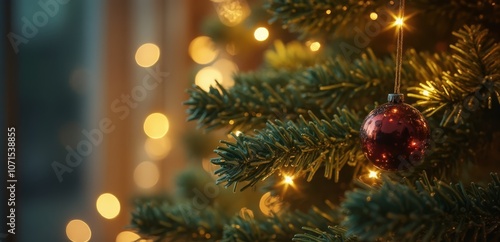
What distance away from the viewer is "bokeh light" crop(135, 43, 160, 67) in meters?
1.80

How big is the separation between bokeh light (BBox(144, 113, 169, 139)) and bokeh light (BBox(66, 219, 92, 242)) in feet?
1.35

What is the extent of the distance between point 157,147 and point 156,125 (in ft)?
0.30

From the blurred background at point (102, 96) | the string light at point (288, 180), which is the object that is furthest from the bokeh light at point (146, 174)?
the string light at point (288, 180)

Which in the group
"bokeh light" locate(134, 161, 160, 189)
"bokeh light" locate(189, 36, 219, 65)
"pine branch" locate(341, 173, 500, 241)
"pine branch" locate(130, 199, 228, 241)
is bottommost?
"pine branch" locate(341, 173, 500, 241)

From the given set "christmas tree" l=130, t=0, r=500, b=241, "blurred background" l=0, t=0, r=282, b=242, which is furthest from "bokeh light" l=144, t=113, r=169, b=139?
"christmas tree" l=130, t=0, r=500, b=241

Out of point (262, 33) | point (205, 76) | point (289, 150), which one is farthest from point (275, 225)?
point (205, 76)

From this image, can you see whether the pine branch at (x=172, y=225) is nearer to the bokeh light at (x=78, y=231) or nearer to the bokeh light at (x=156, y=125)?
the bokeh light at (x=78, y=231)

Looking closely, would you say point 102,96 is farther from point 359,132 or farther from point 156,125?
point 359,132

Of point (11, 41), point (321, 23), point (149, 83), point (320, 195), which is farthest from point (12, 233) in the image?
point (149, 83)

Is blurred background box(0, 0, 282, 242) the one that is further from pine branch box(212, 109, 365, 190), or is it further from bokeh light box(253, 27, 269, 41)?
pine branch box(212, 109, 365, 190)

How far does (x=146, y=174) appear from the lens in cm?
190

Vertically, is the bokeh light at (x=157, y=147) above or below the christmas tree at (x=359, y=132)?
above

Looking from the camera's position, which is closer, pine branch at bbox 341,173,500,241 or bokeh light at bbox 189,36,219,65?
pine branch at bbox 341,173,500,241

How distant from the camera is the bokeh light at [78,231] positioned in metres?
1.47
